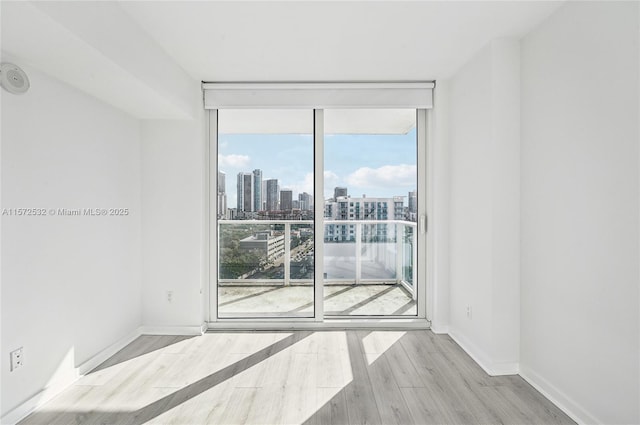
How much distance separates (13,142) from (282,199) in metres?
2.15

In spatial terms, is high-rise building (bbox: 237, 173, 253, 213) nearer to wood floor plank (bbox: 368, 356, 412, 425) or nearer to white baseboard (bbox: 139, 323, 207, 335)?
white baseboard (bbox: 139, 323, 207, 335)

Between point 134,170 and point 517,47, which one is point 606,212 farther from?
point 134,170

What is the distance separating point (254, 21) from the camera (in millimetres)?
2188

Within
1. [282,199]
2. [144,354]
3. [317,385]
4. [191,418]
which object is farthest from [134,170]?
[317,385]

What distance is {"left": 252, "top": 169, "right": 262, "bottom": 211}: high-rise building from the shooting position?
3.46 meters

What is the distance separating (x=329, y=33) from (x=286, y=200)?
5.64 ft

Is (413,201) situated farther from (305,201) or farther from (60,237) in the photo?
(60,237)

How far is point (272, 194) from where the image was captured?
3.48m

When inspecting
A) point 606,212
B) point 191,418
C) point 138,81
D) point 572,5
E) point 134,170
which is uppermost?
point 572,5

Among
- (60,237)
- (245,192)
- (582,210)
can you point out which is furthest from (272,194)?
(582,210)

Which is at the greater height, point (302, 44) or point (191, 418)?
point (302, 44)

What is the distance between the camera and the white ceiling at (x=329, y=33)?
205 centimetres

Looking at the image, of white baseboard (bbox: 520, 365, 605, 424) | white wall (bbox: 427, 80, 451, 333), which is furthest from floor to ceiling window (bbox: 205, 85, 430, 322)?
white baseboard (bbox: 520, 365, 605, 424)

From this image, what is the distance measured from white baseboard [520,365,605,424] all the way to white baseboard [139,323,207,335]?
9.49ft
